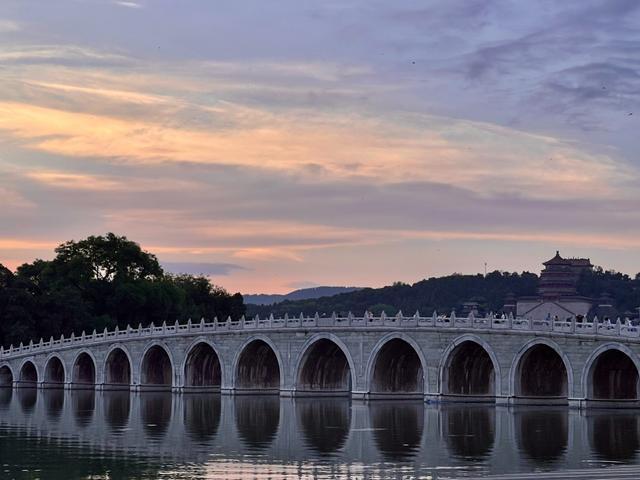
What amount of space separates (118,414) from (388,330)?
17.7 metres

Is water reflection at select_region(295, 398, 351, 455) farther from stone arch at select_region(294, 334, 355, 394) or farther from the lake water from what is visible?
stone arch at select_region(294, 334, 355, 394)

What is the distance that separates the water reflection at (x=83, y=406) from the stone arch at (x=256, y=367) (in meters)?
9.97

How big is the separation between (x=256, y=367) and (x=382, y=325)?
15360 millimetres

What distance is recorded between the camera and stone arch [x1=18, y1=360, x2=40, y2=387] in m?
109

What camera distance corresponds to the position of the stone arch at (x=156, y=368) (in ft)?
310

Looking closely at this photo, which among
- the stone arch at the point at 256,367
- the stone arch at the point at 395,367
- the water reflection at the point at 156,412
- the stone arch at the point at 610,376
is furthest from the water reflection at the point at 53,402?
the stone arch at the point at 610,376

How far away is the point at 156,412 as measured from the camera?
222 feet

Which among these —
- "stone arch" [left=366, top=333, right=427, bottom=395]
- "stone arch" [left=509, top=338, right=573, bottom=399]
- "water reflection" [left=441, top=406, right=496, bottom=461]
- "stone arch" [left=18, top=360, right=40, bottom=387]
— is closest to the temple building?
"stone arch" [left=18, top=360, right=40, bottom=387]

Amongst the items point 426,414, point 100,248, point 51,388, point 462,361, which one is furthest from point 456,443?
point 100,248

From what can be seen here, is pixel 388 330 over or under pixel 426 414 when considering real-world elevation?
over

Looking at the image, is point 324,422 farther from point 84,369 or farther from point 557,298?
point 557,298

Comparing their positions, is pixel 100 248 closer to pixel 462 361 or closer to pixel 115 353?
pixel 115 353

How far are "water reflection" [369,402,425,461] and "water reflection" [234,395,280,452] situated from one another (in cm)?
432

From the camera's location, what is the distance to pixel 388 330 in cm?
7550
